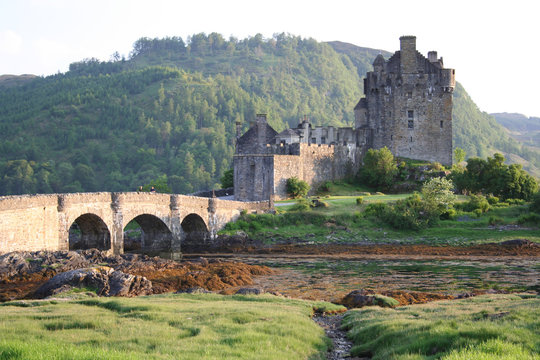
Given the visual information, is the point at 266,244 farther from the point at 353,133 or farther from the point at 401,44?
the point at 401,44

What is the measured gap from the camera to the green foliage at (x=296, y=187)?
65188 millimetres

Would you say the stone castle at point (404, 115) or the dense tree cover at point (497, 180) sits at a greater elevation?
the stone castle at point (404, 115)

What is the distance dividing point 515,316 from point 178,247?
3605 cm

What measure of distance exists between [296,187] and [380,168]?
1319 cm

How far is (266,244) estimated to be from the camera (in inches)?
2080

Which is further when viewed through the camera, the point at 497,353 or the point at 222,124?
the point at 222,124

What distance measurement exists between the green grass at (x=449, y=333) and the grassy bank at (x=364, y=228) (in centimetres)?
3188

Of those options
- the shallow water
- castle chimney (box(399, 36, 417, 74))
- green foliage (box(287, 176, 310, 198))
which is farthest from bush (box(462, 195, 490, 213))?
castle chimney (box(399, 36, 417, 74))

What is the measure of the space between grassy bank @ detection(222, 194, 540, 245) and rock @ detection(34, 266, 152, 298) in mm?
26008

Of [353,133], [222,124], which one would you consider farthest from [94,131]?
[353,133]

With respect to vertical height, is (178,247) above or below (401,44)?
below

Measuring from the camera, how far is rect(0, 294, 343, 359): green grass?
41.9 feet

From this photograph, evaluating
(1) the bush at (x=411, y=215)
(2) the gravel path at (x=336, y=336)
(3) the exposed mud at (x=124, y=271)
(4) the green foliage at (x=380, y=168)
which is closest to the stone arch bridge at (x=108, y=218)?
(3) the exposed mud at (x=124, y=271)

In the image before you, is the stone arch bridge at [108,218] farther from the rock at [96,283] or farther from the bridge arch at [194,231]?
the rock at [96,283]
